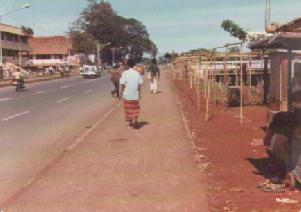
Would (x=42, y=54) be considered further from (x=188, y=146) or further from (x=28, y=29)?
(x=188, y=146)

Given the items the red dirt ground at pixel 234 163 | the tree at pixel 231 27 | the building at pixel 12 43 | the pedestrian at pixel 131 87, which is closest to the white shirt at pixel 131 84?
the pedestrian at pixel 131 87

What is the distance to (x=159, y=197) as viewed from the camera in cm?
755

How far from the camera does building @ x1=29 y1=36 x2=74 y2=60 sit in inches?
5448

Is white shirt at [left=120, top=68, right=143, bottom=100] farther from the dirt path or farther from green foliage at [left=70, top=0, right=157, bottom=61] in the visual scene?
green foliage at [left=70, top=0, right=157, bottom=61]

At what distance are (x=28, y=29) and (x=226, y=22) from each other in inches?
3627

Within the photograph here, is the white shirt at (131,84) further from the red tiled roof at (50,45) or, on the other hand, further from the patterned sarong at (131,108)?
the red tiled roof at (50,45)

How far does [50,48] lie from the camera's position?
456 ft

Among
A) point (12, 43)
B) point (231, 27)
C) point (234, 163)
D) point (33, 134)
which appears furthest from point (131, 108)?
point (12, 43)

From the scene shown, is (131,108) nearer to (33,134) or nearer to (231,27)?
(33,134)

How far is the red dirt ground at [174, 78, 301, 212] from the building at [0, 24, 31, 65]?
284ft

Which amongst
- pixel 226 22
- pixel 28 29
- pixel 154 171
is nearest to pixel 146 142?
pixel 154 171

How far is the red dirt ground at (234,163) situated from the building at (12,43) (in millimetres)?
86626

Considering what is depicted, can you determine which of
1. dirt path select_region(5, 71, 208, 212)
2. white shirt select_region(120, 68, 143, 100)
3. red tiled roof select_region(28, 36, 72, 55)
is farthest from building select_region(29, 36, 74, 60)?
dirt path select_region(5, 71, 208, 212)

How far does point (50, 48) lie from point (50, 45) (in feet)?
2.16
